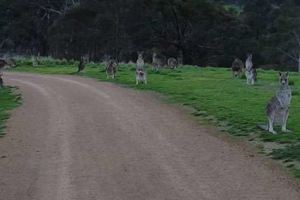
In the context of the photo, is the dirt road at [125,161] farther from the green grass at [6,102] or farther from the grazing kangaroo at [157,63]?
the grazing kangaroo at [157,63]

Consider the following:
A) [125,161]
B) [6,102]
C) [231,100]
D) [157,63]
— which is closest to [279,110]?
[125,161]

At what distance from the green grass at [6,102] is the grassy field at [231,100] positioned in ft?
19.3

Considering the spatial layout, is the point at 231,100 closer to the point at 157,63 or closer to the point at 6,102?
the point at 6,102

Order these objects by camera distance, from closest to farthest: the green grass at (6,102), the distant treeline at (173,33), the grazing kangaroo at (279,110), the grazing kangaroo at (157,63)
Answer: the grazing kangaroo at (279,110) < the green grass at (6,102) < the grazing kangaroo at (157,63) < the distant treeline at (173,33)

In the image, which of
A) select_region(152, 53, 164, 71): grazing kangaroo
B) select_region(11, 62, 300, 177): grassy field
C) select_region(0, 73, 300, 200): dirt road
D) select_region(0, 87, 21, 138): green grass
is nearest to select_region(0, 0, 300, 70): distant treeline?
select_region(152, 53, 164, 71): grazing kangaroo

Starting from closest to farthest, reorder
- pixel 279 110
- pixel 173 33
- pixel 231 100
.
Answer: pixel 279 110 < pixel 231 100 < pixel 173 33

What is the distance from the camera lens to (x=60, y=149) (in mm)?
14125

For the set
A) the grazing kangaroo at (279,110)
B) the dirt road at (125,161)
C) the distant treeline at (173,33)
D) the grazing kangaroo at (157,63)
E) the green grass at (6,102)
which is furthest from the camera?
the distant treeline at (173,33)

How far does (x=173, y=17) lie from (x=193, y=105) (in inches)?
1565

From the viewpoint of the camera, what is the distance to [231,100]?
2350 centimetres

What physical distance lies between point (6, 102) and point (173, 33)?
38.1 m

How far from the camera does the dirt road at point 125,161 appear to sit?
10.3 meters

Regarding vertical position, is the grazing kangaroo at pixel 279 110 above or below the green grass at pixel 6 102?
above

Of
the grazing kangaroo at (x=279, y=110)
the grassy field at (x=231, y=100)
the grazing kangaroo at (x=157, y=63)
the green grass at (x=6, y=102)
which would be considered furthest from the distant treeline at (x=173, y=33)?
the grazing kangaroo at (x=279, y=110)
